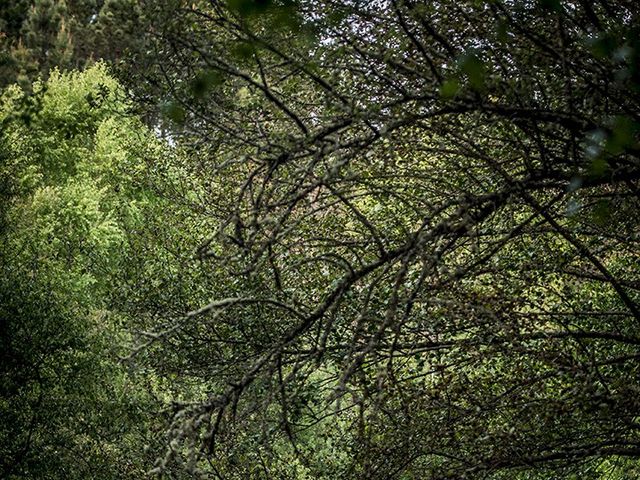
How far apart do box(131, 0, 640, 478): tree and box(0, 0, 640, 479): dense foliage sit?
36mm

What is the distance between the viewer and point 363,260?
729cm

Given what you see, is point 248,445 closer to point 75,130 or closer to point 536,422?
point 536,422

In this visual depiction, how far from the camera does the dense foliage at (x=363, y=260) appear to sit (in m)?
3.72

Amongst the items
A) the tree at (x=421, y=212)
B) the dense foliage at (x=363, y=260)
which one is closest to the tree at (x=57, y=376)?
the dense foliage at (x=363, y=260)

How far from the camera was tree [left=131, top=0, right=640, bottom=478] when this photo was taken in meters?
3.62

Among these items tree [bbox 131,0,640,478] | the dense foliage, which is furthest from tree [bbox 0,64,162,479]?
tree [bbox 131,0,640,478]

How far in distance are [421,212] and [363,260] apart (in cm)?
91

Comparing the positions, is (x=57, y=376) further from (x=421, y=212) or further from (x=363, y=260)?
(x=421, y=212)

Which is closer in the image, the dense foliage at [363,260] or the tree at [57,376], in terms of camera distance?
the dense foliage at [363,260]

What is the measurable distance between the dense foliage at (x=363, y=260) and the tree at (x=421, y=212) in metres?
0.04

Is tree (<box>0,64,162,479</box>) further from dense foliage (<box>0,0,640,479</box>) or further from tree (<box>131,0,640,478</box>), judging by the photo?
tree (<box>131,0,640,478</box>)

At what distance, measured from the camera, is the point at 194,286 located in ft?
31.1

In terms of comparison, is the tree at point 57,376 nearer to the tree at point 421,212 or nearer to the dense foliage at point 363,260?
the dense foliage at point 363,260

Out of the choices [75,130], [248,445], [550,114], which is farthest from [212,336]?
[75,130]
